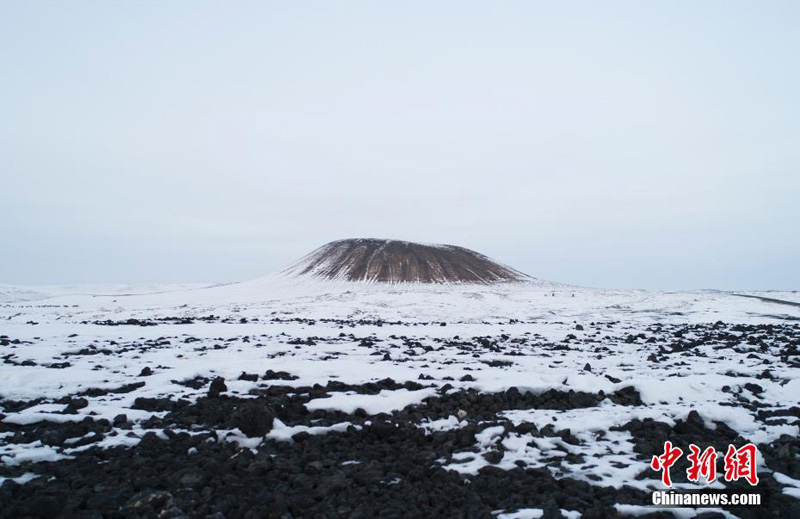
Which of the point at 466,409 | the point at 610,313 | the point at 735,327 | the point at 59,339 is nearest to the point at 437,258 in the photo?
the point at 610,313

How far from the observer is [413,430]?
311 inches

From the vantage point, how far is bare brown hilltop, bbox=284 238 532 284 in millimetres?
71688

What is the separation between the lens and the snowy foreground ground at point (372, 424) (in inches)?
221

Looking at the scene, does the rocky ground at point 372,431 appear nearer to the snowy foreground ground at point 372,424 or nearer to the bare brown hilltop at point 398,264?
the snowy foreground ground at point 372,424

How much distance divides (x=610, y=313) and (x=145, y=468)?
35.3 metres

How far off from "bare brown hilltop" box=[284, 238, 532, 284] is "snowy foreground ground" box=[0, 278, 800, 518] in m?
53.0

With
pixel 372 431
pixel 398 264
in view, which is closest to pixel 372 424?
pixel 372 431

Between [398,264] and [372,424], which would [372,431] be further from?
[398,264]

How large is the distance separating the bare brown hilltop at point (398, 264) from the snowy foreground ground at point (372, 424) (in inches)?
2088

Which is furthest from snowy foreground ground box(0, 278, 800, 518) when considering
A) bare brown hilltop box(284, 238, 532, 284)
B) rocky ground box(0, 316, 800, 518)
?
bare brown hilltop box(284, 238, 532, 284)

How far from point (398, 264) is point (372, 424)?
6983 centimetres

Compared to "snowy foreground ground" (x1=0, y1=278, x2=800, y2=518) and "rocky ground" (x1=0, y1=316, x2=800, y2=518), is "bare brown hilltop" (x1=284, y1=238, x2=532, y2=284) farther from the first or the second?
"rocky ground" (x1=0, y1=316, x2=800, y2=518)

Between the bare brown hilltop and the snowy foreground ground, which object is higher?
the bare brown hilltop

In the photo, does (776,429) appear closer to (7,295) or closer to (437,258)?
(437,258)
